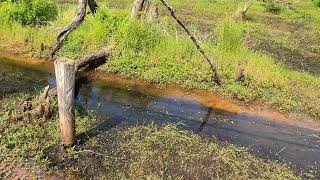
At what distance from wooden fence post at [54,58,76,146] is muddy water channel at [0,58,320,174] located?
35.4 inches

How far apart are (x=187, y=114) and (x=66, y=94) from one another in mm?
2902

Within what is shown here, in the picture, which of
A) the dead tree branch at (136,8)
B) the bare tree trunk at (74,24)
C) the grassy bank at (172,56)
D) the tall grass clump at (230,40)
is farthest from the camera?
the dead tree branch at (136,8)

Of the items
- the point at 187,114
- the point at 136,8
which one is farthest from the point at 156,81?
the point at 136,8

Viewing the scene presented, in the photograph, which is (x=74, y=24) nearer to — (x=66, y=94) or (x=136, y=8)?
(x=136, y=8)

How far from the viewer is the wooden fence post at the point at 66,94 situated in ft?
21.2

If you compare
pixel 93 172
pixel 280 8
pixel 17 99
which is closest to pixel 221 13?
pixel 280 8

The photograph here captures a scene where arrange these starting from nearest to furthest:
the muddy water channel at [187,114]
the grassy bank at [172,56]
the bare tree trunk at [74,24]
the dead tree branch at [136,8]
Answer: the muddy water channel at [187,114] → the bare tree trunk at [74,24] → the grassy bank at [172,56] → the dead tree branch at [136,8]

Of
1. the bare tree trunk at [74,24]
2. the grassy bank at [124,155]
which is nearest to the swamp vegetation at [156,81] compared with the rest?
the grassy bank at [124,155]

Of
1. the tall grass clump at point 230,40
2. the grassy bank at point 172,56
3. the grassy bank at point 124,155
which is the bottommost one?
the grassy bank at point 124,155

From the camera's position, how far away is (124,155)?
688 centimetres

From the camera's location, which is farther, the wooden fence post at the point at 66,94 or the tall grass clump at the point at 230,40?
the tall grass clump at the point at 230,40

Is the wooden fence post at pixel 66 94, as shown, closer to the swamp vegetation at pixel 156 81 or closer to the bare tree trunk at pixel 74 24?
the swamp vegetation at pixel 156 81

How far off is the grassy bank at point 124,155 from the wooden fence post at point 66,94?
0.89 feet

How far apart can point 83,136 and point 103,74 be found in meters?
3.35
